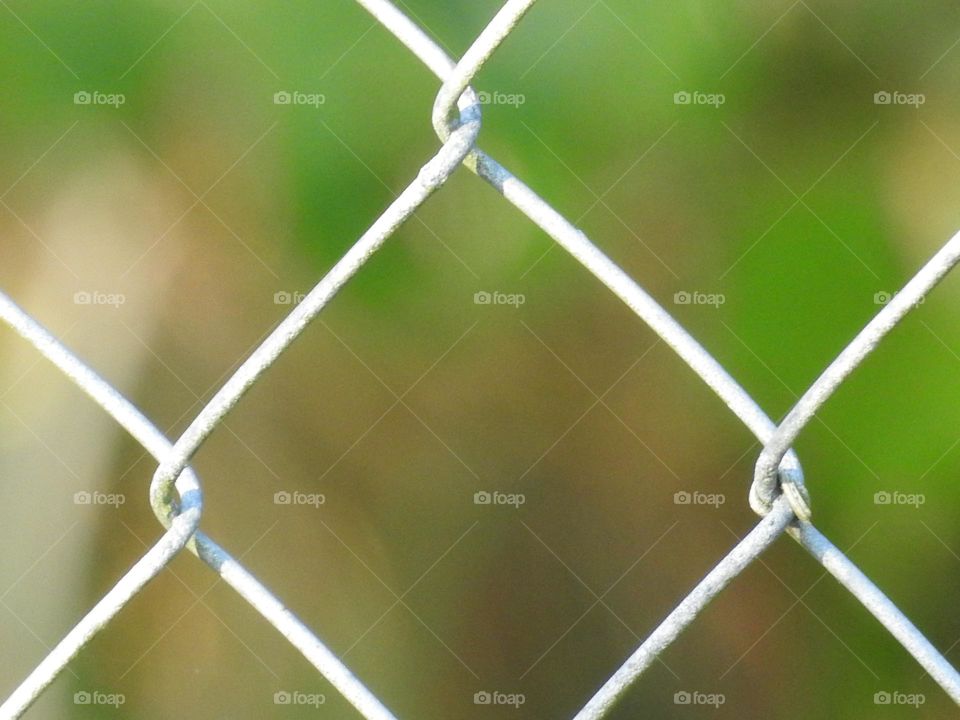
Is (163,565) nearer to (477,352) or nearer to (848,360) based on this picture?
(848,360)

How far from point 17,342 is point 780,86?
147 cm

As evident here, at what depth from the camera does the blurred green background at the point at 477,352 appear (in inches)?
63.8

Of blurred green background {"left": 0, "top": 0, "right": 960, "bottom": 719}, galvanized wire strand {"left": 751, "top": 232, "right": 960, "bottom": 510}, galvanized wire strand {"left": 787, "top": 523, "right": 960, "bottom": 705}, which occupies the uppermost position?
blurred green background {"left": 0, "top": 0, "right": 960, "bottom": 719}

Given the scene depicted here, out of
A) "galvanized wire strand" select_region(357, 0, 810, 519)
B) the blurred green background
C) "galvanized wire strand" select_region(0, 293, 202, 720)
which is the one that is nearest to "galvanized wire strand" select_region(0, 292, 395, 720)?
"galvanized wire strand" select_region(0, 293, 202, 720)

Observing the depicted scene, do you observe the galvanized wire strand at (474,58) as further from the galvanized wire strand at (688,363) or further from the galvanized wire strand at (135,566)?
the galvanized wire strand at (135,566)

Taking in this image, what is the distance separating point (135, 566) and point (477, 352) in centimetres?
137

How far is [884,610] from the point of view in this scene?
0.99 ft

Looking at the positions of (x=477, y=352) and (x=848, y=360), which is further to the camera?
(x=477, y=352)

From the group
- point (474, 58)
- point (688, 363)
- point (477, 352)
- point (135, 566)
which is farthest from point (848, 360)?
point (477, 352)

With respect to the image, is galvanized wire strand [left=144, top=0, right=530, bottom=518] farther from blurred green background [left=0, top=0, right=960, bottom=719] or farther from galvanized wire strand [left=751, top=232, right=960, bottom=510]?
blurred green background [left=0, top=0, right=960, bottom=719]

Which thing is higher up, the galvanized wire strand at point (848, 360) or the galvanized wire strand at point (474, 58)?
the galvanized wire strand at point (474, 58)

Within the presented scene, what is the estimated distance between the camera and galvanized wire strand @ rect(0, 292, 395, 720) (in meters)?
0.34

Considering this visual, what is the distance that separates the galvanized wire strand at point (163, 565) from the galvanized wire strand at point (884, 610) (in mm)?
167

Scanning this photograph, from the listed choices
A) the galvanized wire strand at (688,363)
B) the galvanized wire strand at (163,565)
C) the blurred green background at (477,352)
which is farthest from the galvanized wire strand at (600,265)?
the blurred green background at (477,352)
